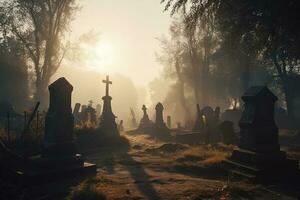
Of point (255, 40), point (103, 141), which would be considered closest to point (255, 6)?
point (255, 40)

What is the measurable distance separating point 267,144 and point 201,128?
14.5 m

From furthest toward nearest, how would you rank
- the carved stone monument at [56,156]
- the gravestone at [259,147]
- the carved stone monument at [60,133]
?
the carved stone monument at [60,133] → the gravestone at [259,147] → the carved stone monument at [56,156]

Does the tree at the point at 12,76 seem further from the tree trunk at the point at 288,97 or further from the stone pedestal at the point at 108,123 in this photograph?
the tree trunk at the point at 288,97

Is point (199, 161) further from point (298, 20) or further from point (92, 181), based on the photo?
point (298, 20)

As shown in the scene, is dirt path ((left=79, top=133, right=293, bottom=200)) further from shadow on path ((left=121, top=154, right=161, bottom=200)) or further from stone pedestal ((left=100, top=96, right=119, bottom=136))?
stone pedestal ((left=100, top=96, right=119, bottom=136))

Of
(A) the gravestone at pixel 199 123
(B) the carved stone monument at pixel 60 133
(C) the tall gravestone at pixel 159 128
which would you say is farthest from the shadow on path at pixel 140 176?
(A) the gravestone at pixel 199 123

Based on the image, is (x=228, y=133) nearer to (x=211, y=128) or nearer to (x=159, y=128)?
(x=211, y=128)

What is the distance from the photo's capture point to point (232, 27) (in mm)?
→ 12664

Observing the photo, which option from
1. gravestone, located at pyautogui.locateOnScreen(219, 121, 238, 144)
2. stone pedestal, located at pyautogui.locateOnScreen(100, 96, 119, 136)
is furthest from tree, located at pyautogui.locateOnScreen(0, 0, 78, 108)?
gravestone, located at pyautogui.locateOnScreen(219, 121, 238, 144)

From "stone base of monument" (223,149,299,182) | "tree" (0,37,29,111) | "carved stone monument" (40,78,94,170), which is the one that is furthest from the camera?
"tree" (0,37,29,111)

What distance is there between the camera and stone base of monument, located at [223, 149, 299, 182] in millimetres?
9844

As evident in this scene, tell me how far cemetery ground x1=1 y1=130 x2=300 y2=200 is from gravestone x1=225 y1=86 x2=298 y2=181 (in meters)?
0.54

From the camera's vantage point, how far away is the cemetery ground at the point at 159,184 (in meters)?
8.03

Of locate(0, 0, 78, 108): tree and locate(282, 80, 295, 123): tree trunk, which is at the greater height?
locate(0, 0, 78, 108): tree
